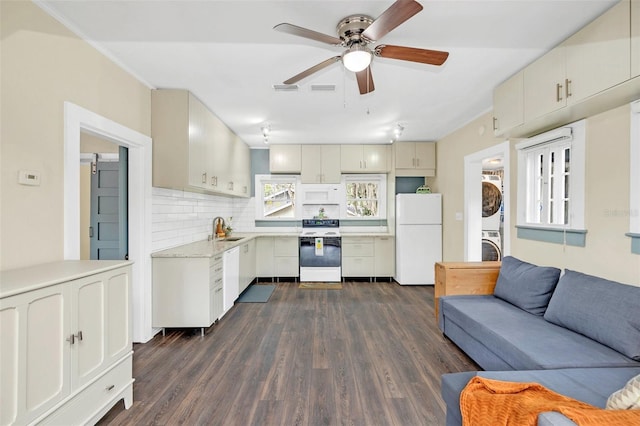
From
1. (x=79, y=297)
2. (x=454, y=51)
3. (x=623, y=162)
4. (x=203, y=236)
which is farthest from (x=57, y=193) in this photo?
(x=623, y=162)

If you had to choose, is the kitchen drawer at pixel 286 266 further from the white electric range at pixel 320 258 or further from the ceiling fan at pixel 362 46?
the ceiling fan at pixel 362 46

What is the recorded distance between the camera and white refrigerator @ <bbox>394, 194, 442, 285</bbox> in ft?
16.1

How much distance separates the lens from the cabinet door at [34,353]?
1.19 m

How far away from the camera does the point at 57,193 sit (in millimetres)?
1881

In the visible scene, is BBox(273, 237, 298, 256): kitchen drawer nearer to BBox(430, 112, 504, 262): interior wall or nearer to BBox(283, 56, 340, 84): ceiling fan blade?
BBox(430, 112, 504, 262): interior wall

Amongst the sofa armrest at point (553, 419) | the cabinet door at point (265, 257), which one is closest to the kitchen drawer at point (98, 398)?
the sofa armrest at point (553, 419)

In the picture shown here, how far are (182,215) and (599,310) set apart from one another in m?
3.93

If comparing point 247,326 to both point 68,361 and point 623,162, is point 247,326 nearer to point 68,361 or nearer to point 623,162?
point 68,361

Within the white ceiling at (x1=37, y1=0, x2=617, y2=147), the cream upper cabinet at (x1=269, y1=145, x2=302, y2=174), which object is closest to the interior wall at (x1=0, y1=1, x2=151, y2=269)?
the white ceiling at (x1=37, y1=0, x2=617, y2=147)

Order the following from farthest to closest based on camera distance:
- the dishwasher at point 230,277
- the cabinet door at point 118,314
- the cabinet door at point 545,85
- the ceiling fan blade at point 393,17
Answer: the dishwasher at point 230,277, the cabinet door at point 545,85, the cabinet door at point 118,314, the ceiling fan blade at point 393,17

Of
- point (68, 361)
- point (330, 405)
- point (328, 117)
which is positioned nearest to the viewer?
point (68, 361)

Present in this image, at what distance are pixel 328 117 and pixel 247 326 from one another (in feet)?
8.96

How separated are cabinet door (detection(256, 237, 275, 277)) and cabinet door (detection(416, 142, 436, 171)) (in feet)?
9.76

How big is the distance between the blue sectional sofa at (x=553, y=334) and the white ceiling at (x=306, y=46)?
1.77m
